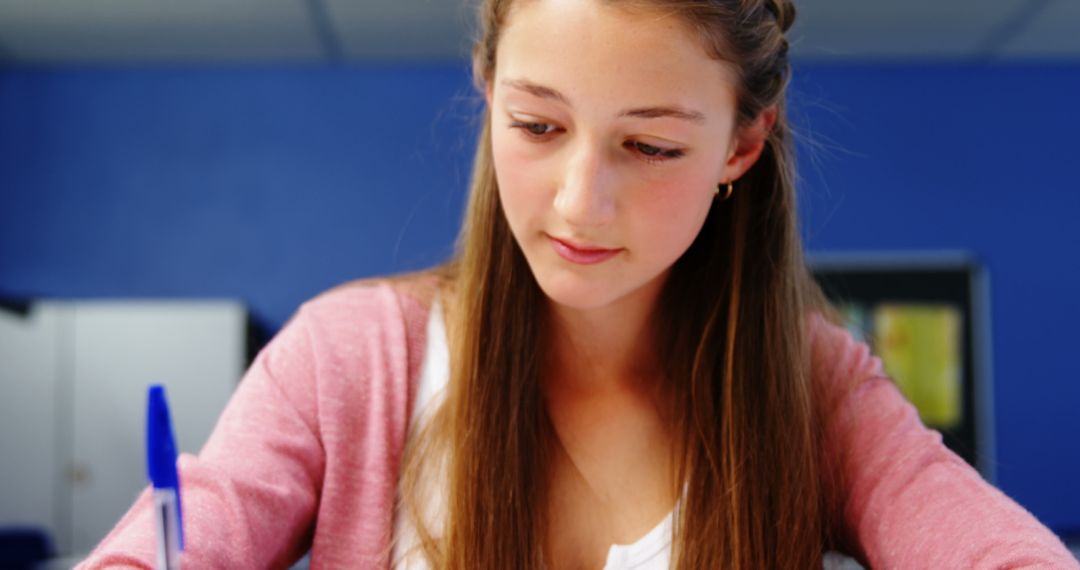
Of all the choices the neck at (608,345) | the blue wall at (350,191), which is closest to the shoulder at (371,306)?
the neck at (608,345)

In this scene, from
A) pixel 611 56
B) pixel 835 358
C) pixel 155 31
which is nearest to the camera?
pixel 611 56

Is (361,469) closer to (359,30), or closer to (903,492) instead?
(903,492)

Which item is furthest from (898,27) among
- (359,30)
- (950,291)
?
(359,30)

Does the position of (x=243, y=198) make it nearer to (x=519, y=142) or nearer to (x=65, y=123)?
(x=65, y=123)

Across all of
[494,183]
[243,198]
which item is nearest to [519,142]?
[494,183]

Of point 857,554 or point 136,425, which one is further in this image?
point 136,425

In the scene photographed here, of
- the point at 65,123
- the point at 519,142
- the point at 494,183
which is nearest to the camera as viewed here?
the point at 519,142

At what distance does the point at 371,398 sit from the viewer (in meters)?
0.93

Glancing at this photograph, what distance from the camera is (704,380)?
981 millimetres

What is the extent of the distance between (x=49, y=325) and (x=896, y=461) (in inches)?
103

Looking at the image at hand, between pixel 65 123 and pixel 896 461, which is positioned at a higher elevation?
pixel 65 123

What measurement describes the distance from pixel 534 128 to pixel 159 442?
39 centimetres

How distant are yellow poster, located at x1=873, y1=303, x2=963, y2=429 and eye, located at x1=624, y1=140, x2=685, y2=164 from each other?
2.69m

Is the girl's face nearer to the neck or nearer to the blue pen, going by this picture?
the neck
